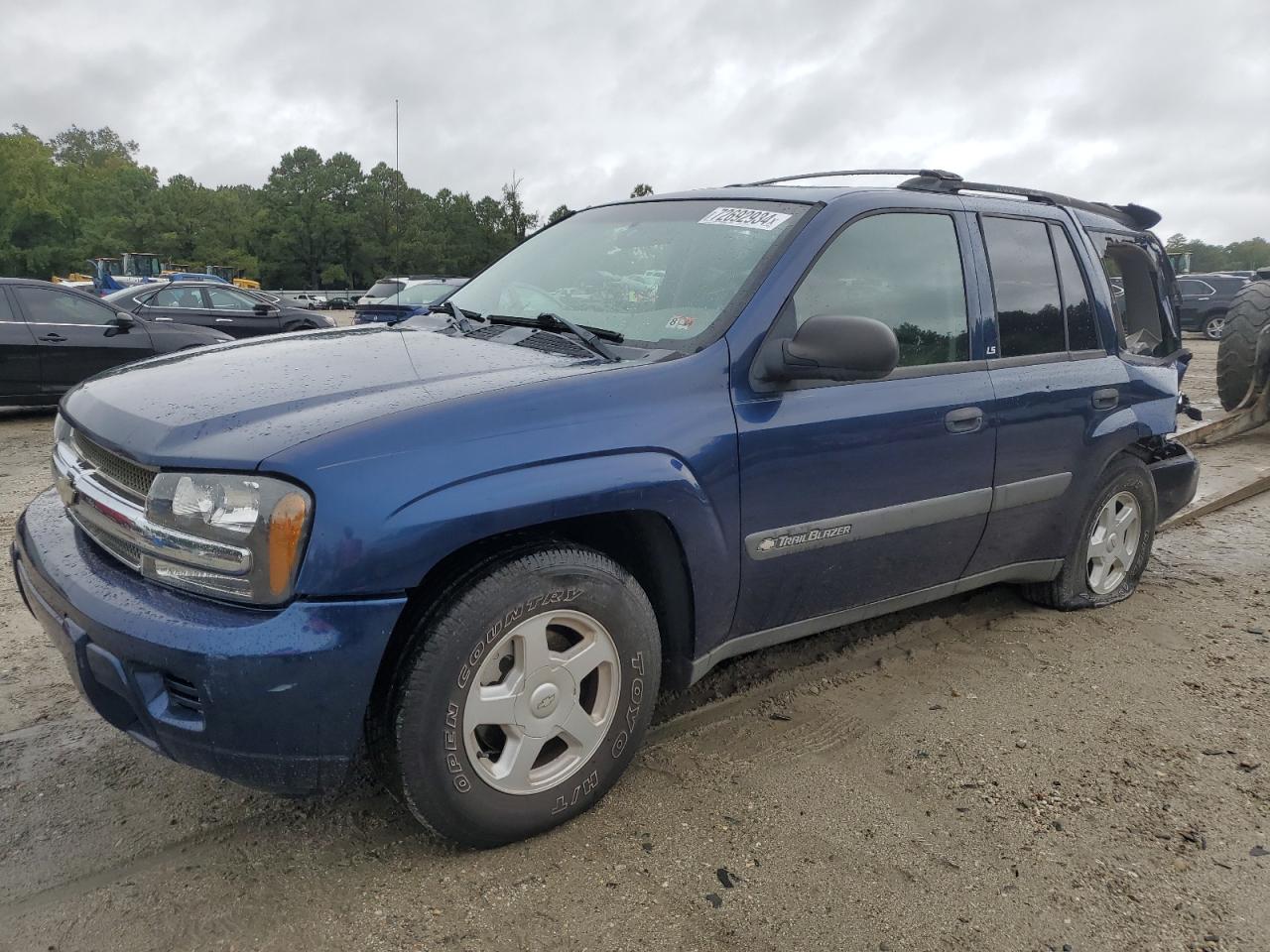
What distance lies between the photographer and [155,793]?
101 inches

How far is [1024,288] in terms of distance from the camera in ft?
11.4

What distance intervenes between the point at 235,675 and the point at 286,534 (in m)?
0.31

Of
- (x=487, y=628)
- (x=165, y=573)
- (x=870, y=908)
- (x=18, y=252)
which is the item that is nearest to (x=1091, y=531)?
(x=870, y=908)

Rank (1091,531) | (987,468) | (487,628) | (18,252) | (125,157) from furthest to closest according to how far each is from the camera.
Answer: (125,157) < (18,252) < (1091,531) < (987,468) < (487,628)

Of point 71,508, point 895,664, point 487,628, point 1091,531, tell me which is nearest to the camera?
point 487,628

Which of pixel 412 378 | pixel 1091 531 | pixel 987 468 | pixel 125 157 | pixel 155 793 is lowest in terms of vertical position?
pixel 155 793

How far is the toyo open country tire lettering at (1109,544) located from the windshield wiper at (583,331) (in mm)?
2205

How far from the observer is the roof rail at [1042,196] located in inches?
133

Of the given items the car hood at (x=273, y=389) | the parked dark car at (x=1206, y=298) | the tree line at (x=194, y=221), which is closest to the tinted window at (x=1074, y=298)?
the car hood at (x=273, y=389)

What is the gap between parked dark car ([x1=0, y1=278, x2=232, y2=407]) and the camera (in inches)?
335

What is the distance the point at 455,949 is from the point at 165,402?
57.0 inches

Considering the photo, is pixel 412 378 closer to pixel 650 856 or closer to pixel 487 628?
pixel 487 628

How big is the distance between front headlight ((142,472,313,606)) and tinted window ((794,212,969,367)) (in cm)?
154

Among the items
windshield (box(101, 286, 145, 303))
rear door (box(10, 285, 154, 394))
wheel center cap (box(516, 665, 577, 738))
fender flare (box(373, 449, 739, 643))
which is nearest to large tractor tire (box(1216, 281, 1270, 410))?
fender flare (box(373, 449, 739, 643))
